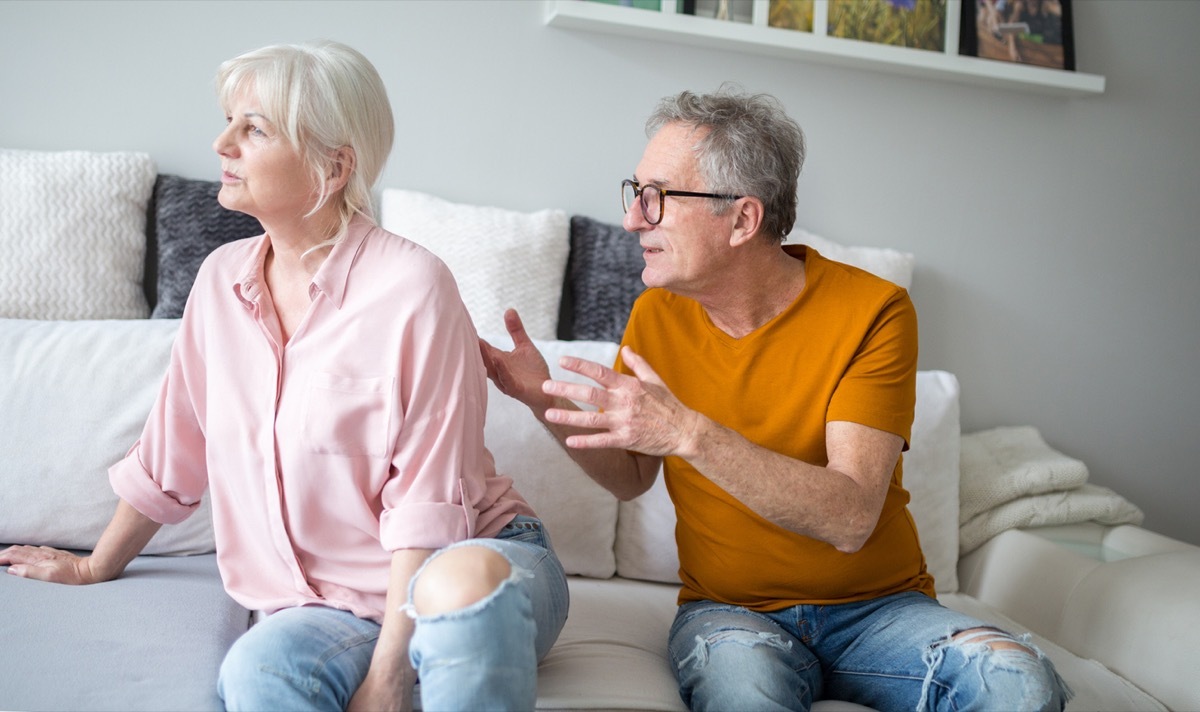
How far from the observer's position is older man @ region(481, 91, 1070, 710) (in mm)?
1401

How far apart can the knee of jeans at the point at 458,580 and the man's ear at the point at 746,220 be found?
2.25ft

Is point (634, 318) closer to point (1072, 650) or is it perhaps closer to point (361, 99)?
point (361, 99)

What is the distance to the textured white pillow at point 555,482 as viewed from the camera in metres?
1.91

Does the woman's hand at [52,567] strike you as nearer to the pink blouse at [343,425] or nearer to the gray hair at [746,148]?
the pink blouse at [343,425]

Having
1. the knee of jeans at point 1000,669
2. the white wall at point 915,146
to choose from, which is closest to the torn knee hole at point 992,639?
the knee of jeans at point 1000,669

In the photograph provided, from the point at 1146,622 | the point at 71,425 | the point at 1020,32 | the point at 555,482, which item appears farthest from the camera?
the point at 1020,32

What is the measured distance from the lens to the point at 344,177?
4.53 ft

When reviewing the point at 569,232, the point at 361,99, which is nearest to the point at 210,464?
the point at 361,99

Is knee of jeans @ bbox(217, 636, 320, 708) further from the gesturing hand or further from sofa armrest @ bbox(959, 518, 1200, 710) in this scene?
sofa armrest @ bbox(959, 518, 1200, 710)

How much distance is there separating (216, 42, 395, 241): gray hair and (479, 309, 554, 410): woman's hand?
301 millimetres

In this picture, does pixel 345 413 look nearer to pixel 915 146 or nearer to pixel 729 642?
pixel 729 642

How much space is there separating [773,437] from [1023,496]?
3.38 ft

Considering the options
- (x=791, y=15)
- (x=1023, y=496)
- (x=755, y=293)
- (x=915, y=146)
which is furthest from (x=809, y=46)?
(x=1023, y=496)

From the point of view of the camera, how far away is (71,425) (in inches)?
67.2
